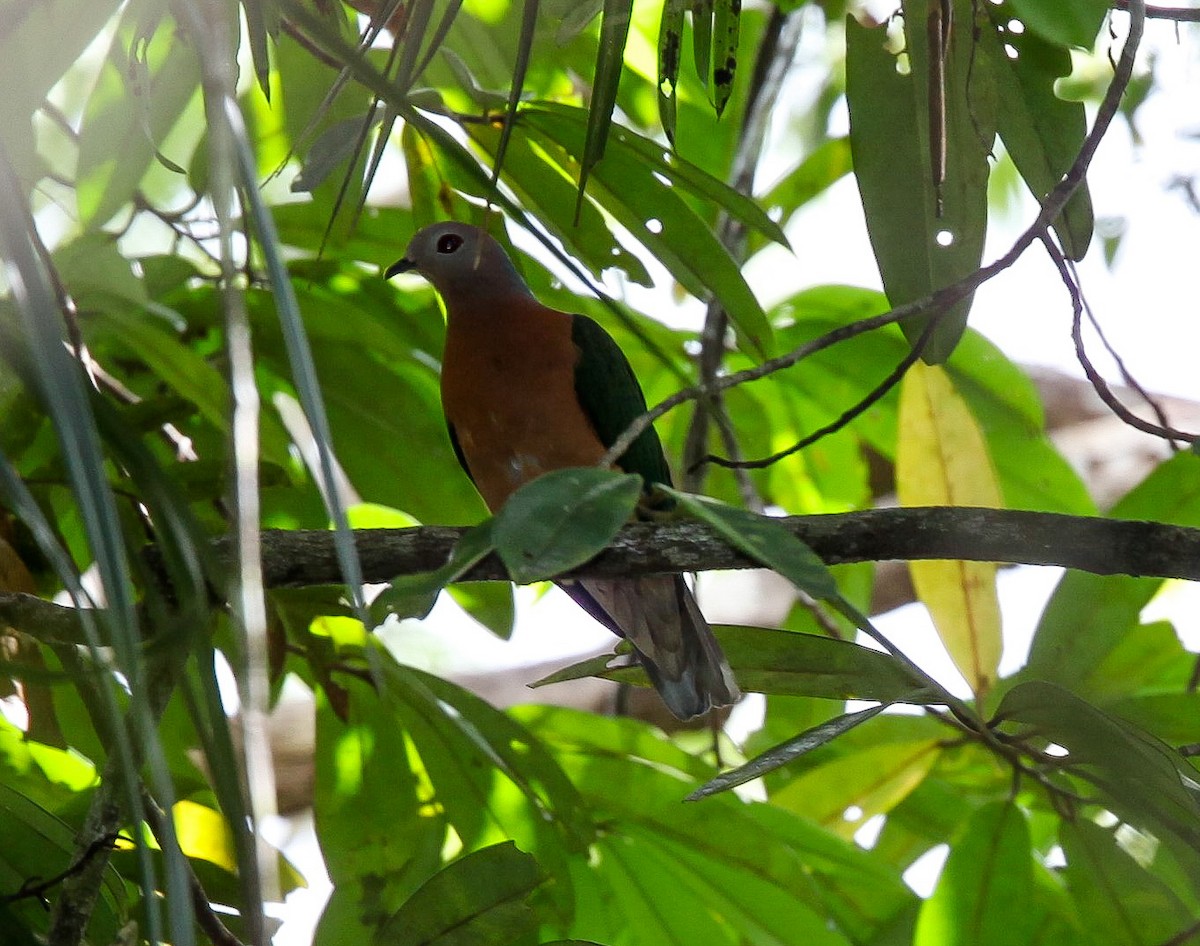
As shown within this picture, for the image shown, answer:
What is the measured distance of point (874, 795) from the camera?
10.6 ft

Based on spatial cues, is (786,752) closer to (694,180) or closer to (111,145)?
(694,180)

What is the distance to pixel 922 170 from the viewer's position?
2186 millimetres

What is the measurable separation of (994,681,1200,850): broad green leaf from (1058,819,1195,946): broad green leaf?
2.12 ft

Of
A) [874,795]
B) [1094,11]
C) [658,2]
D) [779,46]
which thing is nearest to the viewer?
[1094,11]

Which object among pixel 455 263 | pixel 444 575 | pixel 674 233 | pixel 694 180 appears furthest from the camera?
pixel 455 263

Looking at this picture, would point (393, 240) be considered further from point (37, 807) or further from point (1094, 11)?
point (1094, 11)

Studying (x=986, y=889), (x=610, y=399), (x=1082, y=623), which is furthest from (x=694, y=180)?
(x=986, y=889)

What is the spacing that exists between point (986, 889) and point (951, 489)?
2.74 feet

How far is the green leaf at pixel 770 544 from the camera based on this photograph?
1225mm

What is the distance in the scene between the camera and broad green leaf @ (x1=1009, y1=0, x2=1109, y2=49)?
5.21ft

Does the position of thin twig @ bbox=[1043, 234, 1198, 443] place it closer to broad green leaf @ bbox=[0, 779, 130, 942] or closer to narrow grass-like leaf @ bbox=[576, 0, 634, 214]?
narrow grass-like leaf @ bbox=[576, 0, 634, 214]

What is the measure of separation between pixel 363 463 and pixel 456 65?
1050 mm

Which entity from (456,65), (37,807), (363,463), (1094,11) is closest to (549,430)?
(363,463)

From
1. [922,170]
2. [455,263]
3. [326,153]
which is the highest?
[455,263]
